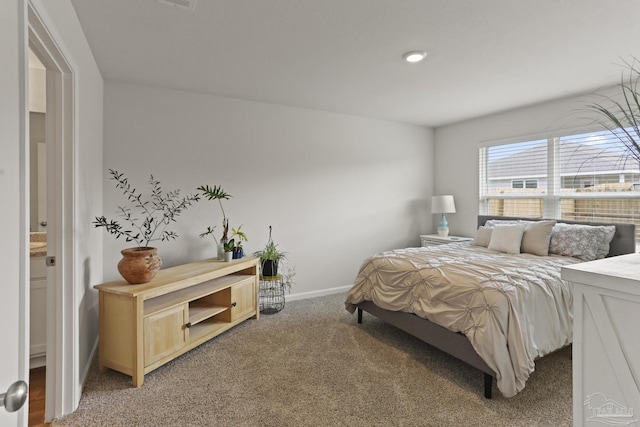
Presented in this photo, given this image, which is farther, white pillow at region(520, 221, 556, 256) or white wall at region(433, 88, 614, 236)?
white wall at region(433, 88, 614, 236)

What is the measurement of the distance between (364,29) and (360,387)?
2432 millimetres

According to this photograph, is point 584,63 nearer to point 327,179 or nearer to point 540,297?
point 540,297

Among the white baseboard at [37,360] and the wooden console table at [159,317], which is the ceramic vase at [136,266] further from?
the white baseboard at [37,360]

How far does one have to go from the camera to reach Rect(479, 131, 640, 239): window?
10.9 feet

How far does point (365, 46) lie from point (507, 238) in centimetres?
247

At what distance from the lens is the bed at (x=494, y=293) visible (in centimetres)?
199

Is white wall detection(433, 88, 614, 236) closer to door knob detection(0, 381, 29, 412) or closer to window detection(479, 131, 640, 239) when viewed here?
window detection(479, 131, 640, 239)

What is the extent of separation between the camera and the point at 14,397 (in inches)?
24.9

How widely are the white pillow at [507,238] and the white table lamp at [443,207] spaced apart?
112 cm

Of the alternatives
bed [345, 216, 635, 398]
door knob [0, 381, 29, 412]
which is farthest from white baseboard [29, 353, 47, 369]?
bed [345, 216, 635, 398]

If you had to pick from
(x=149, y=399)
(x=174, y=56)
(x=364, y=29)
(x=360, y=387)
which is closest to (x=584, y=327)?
(x=360, y=387)

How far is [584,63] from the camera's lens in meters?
2.72

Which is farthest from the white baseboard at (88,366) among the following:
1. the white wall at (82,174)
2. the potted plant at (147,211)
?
the potted plant at (147,211)

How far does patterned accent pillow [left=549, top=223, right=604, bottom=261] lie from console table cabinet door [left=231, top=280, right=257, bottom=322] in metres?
3.08
